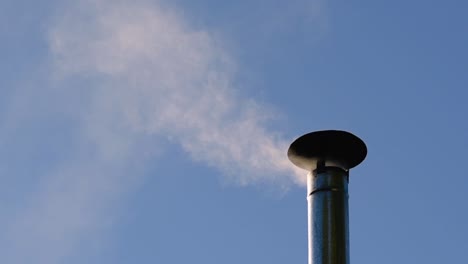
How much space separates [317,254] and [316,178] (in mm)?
937

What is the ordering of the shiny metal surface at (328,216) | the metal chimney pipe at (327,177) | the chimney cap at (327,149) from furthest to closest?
1. the chimney cap at (327,149)
2. the metal chimney pipe at (327,177)
3. the shiny metal surface at (328,216)

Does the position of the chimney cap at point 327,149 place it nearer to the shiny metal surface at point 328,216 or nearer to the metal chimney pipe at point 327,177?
the metal chimney pipe at point 327,177

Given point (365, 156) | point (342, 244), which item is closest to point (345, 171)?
point (365, 156)

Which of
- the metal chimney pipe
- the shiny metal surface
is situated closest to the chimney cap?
the metal chimney pipe

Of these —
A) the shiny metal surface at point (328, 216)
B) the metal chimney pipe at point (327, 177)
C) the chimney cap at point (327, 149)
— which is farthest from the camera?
the chimney cap at point (327, 149)

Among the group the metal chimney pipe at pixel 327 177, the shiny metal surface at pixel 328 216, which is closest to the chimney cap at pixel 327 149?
the metal chimney pipe at pixel 327 177

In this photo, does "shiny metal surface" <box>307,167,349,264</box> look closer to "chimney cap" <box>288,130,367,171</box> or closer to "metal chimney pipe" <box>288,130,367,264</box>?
"metal chimney pipe" <box>288,130,367,264</box>

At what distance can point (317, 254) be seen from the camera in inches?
356

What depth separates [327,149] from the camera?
380 inches

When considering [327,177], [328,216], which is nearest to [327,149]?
[327,177]

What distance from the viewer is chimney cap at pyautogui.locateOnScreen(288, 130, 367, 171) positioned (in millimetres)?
Result: 9602

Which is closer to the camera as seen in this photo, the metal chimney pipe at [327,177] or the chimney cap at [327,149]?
the metal chimney pipe at [327,177]

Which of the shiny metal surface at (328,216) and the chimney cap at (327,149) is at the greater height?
the chimney cap at (327,149)

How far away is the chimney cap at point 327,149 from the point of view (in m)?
9.60
